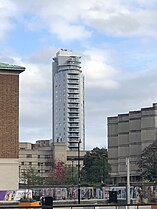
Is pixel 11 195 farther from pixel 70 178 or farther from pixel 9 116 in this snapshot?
pixel 70 178

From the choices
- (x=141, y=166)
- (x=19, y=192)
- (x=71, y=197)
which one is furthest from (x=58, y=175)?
(x=19, y=192)

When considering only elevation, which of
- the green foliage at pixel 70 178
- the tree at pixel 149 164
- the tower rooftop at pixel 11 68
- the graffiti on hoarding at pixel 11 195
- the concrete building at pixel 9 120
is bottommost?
the green foliage at pixel 70 178

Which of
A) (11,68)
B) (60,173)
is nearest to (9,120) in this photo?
(11,68)

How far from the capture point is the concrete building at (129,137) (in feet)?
419

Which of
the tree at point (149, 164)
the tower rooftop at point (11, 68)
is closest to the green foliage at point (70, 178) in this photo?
the tree at point (149, 164)

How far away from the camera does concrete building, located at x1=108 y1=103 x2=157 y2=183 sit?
12756 cm

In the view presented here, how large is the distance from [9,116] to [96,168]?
7516cm

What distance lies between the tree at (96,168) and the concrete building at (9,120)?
221 ft

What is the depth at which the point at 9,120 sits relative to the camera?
6575 cm

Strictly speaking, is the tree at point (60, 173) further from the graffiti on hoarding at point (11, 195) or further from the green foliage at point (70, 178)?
the graffiti on hoarding at point (11, 195)

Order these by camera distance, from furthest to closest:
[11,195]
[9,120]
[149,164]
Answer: [149,164] < [9,120] < [11,195]

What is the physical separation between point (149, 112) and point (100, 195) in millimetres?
63612

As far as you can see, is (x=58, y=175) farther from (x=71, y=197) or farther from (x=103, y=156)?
(x=71, y=197)

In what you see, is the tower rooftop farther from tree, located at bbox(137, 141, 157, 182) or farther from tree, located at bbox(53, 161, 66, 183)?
tree, located at bbox(53, 161, 66, 183)
